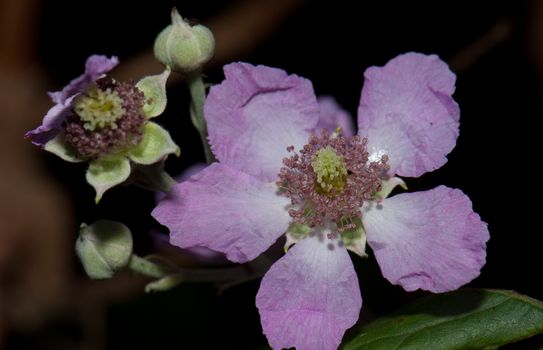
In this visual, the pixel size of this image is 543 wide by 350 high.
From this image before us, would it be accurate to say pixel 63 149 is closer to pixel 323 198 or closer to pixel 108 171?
pixel 108 171

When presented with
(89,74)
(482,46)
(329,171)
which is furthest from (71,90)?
(482,46)

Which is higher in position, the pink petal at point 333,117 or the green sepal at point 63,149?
the green sepal at point 63,149

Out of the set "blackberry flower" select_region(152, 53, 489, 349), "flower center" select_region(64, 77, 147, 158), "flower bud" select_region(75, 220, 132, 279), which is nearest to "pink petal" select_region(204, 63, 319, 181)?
"blackberry flower" select_region(152, 53, 489, 349)

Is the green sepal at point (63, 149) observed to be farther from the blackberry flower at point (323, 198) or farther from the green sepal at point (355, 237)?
the green sepal at point (355, 237)

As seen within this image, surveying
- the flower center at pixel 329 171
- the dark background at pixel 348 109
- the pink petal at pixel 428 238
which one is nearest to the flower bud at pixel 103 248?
the flower center at pixel 329 171

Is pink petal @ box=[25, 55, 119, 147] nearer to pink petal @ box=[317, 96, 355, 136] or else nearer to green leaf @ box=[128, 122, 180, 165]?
green leaf @ box=[128, 122, 180, 165]
